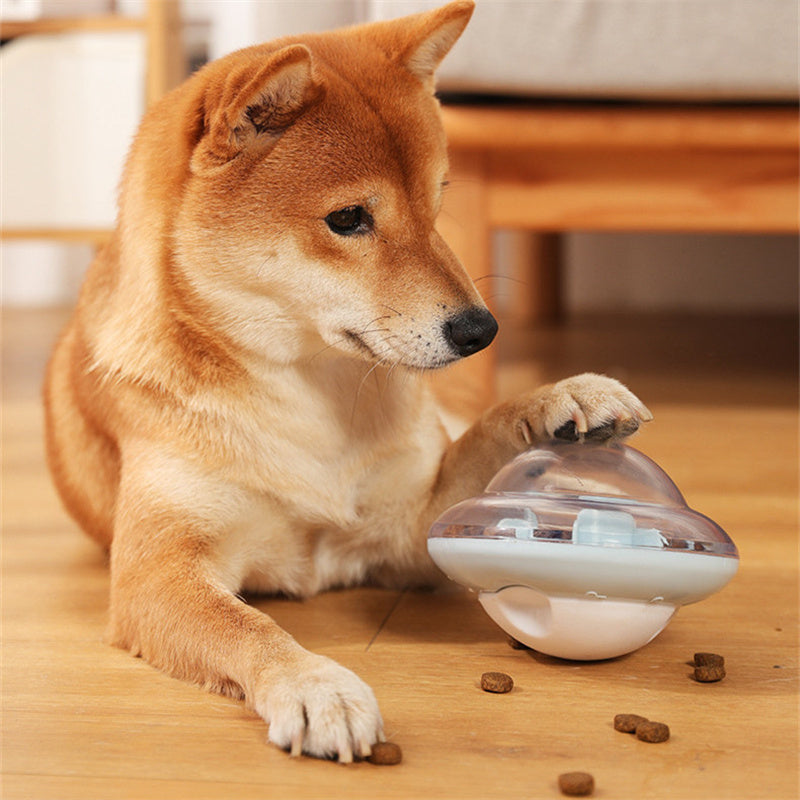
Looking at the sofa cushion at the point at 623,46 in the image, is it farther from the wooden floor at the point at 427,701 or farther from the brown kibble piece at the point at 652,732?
the brown kibble piece at the point at 652,732

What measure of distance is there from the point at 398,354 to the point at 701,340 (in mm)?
2527

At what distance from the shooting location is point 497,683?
1.06 meters

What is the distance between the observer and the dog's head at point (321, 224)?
1.17 metres

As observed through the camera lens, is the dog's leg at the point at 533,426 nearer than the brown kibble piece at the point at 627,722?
No

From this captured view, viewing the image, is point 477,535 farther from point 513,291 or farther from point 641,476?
point 513,291

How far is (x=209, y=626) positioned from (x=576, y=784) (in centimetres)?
40

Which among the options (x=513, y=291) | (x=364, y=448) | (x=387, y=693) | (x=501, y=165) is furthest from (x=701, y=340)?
(x=387, y=693)

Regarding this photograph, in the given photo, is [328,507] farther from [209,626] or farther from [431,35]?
[431,35]

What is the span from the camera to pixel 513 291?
432 centimetres

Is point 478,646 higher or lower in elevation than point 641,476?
lower

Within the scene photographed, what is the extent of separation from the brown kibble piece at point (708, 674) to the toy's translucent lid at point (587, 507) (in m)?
0.11

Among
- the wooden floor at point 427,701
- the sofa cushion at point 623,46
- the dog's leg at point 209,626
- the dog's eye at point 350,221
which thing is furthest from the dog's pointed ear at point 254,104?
the sofa cushion at point 623,46

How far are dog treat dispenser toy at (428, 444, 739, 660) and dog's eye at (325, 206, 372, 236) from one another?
1.02ft

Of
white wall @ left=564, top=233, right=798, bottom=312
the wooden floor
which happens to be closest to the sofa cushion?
the wooden floor
